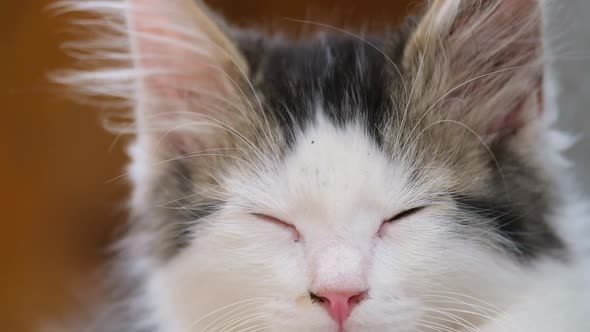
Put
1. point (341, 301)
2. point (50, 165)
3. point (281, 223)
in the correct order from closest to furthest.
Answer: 1. point (341, 301)
2. point (281, 223)
3. point (50, 165)

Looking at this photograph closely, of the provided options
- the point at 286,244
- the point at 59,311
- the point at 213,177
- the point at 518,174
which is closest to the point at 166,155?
the point at 213,177

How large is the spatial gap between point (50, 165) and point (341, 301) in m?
1.12

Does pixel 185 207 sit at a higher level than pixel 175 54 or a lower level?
lower

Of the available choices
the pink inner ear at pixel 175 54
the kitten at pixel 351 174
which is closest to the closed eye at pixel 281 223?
the kitten at pixel 351 174

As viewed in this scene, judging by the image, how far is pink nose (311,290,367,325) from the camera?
823mm

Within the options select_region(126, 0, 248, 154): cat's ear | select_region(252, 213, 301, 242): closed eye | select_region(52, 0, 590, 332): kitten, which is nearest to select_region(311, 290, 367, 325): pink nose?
select_region(52, 0, 590, 332): kitten

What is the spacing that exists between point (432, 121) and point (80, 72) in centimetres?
60

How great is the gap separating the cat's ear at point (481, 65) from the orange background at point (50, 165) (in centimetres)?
38

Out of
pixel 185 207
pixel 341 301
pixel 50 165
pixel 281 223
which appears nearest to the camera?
pixel 341 301

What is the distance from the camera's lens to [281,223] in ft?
3.07

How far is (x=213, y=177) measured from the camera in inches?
40.6

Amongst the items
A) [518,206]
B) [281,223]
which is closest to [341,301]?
[281,223]

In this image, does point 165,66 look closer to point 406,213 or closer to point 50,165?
point 406,213

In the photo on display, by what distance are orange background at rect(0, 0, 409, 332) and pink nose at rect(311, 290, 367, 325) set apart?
67 centimetres
